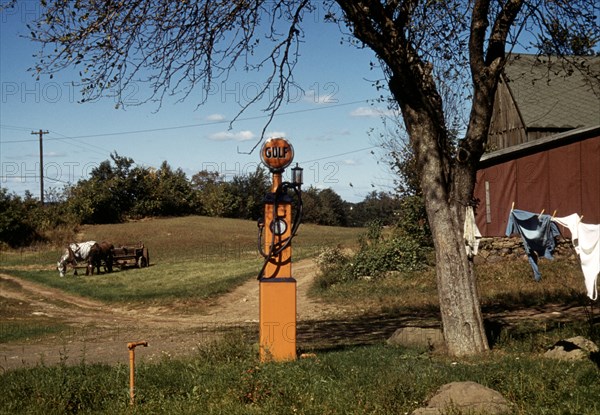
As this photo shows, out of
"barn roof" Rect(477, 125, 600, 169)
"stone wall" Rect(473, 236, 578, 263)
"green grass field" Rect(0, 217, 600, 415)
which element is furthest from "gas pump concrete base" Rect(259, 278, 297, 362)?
"stone wall" Rect(473, 236, 578, 263)

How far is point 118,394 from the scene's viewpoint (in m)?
7.90

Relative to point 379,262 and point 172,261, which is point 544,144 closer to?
point 379,262

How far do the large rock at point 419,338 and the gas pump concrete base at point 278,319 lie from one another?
2.23 meters

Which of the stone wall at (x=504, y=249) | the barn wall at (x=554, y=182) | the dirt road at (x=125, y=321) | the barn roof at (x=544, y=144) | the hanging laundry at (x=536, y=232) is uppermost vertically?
the barn roof at (x=544, y=144)

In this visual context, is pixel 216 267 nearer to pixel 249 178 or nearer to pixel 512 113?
pixel 512 113

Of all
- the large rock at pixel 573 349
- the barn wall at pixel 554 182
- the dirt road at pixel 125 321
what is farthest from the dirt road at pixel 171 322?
the barn wall at pixel 554 182

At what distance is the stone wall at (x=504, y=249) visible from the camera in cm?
2220

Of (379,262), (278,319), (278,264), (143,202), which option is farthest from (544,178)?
(143,202)

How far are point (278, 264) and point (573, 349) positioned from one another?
3.97m

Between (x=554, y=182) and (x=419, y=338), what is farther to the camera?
(x=554, y=182)

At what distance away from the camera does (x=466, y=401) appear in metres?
6.75

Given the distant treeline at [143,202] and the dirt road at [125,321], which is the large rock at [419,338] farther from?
the distant treeline at [143,202]

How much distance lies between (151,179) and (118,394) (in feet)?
217

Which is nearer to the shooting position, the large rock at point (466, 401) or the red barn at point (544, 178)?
the large rock at point (466, 401)
